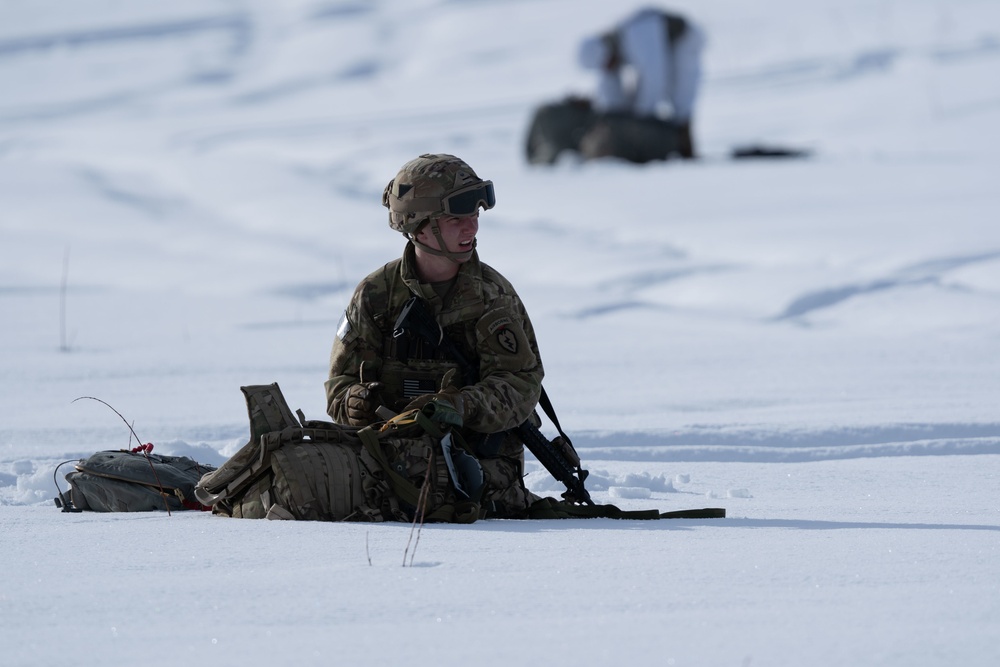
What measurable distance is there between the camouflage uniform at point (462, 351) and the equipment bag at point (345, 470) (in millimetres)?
141

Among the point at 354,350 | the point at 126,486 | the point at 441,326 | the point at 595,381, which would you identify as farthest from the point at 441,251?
the point at 595,381

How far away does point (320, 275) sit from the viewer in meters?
9.75

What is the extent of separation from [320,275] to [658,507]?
5.98m

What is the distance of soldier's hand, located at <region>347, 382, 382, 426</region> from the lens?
3795 mm

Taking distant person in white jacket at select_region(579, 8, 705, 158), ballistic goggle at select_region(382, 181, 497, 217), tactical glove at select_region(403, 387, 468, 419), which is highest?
distant person in white jacket at select_region(579, 8, 705, 158)

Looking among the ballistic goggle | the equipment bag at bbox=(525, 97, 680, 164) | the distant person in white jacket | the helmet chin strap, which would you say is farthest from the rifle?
the distant person in white jacket

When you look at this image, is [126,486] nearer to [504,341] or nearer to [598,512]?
[504,341]

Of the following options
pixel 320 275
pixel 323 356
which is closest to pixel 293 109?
pixel 320 275

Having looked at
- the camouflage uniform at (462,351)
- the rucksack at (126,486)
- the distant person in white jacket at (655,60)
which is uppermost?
the distant person in white jacket at (655,60)

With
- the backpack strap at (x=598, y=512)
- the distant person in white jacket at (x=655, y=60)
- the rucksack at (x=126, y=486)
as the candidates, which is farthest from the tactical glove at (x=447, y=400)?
the distant person in white jacket at (x=655, y=60)

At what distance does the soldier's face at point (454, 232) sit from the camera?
380 centimetres

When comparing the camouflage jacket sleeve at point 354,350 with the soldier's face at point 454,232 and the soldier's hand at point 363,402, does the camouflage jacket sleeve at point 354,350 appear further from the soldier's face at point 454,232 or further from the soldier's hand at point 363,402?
the soldier's face at point 454,232

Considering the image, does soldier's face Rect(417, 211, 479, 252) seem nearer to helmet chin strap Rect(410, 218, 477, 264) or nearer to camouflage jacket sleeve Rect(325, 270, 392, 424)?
helmet chin strap Rect(410, 218, 477, 264)

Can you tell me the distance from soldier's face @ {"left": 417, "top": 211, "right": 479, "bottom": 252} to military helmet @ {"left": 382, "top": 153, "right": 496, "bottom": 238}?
0.07 feet
